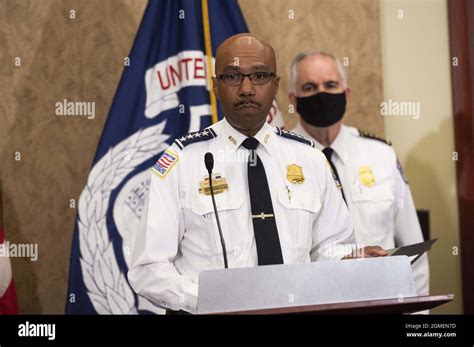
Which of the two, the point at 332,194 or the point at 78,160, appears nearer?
the point at 332,194

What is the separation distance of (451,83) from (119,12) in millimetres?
1735

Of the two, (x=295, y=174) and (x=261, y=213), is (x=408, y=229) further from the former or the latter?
(x=261, y=213)

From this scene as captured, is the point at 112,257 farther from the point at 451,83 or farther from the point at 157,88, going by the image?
the point at 451,83

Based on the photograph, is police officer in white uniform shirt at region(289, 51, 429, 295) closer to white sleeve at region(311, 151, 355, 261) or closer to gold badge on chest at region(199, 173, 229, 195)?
white sleeve at region(311, 151, 355, 261)

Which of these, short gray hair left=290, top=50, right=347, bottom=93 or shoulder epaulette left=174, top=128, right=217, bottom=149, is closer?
shoulder epaulette left=174, top=128, right=217, bottom=149

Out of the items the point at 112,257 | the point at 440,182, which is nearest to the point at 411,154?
the point at 440,182

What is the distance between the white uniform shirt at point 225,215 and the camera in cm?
228

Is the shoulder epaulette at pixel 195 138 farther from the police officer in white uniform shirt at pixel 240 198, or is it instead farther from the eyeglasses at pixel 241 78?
the eyeglasses at pixel 241 78

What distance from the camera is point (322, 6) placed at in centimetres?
387

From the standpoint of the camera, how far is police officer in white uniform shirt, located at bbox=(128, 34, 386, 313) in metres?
2.31

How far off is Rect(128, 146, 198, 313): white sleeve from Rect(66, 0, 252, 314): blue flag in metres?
1.09

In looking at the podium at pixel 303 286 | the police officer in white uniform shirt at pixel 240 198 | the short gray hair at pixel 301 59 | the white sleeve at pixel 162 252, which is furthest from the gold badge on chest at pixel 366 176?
the podium at pixel 303 286

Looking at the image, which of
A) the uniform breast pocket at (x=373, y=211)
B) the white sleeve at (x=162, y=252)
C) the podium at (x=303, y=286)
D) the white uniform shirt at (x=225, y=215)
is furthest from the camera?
the uniform breast pocket at (x=373, y=211)

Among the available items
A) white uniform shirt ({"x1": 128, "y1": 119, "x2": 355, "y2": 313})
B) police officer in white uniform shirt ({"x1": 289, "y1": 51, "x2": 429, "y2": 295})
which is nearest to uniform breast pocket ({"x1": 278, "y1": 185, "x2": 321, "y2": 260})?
white uniform shirt ({"x1": 128, "y1": 119, "x2": 355, "y2": 313})
